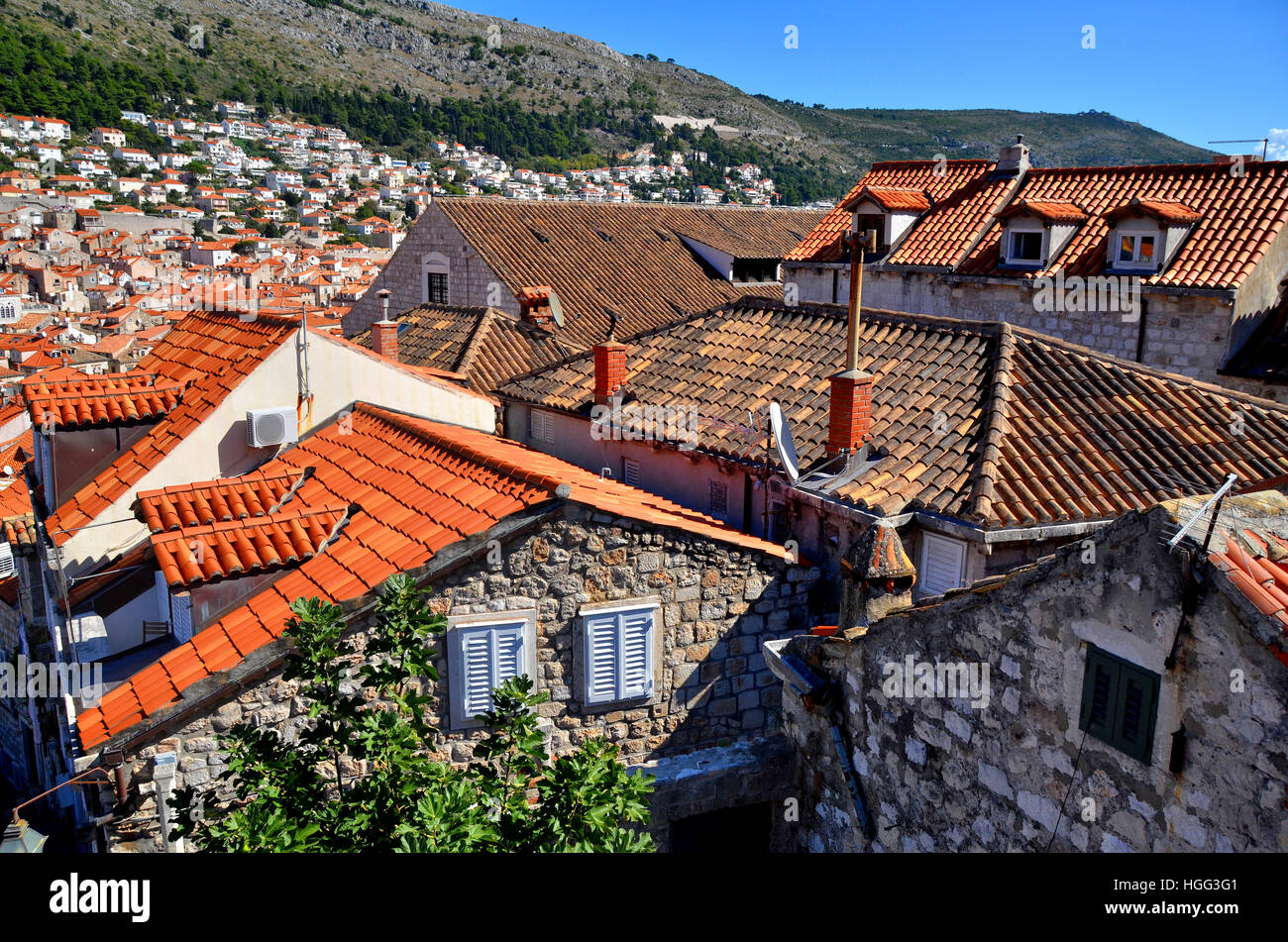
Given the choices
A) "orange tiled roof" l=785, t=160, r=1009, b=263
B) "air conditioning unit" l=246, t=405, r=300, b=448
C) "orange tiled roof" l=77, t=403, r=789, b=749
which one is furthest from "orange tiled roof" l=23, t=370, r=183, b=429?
"orange tiled roof" l=785, t=160, r=1009, b=263

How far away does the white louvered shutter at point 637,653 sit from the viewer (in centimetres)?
939

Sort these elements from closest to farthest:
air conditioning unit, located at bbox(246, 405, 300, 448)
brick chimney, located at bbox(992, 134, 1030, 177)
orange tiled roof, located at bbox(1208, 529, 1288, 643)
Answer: orange tiled roof, located at bbox(1208, 529, 1288, 643) < air conditioning unit, located at bbox(246, 405, 300, 448) < brick chimney, located at bbox(992, 134, 1030, 177)

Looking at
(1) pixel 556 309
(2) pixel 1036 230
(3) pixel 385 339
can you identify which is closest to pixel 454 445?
(3) pixel 385 339

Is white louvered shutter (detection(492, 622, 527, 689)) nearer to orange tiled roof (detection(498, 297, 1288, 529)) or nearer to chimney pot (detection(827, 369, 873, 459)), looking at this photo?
orange tiled roof (detection(498, 297, 1288, 529))

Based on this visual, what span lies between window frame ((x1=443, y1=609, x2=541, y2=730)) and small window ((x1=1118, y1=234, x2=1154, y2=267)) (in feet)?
45.8

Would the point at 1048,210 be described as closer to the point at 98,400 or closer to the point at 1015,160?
the point at 1015,160

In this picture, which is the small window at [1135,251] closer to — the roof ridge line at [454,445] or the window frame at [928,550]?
the window frame at [928,550]

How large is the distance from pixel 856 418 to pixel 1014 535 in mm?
2435

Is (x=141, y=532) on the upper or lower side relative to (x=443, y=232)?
lower

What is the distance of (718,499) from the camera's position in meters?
12.9

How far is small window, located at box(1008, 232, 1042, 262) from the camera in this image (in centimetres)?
1950
